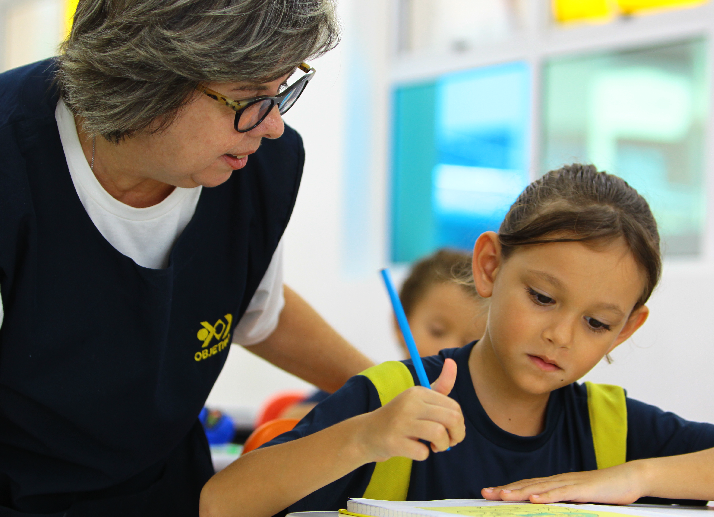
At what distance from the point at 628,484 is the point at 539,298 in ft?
0.89

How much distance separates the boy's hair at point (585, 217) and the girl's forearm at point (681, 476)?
0.75ft

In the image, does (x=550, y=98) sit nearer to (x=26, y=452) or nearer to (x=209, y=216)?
(x=209, y=216)

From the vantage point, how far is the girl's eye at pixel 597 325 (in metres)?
1.08

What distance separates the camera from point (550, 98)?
11.8 feet

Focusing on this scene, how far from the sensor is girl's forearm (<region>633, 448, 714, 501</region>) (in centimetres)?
103

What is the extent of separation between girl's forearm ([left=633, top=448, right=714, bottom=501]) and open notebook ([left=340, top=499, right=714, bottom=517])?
120 mm

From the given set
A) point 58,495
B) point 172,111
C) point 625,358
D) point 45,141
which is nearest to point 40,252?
point 45,141

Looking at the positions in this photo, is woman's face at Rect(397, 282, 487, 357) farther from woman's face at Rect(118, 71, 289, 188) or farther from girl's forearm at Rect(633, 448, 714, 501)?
woman's face at Rect(118, 71, 289, 188)

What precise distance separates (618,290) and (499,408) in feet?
0.80

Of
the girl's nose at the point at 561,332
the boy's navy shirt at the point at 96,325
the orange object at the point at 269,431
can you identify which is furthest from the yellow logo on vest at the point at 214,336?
the girl's nose at the point at 561,332

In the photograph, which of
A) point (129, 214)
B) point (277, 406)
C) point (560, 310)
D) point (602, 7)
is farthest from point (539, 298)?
point (602, 7)

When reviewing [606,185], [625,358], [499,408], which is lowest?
[625,358]

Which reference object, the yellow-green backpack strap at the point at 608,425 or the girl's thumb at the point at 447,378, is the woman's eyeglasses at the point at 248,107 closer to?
the girl's thumb at the point at 447,378

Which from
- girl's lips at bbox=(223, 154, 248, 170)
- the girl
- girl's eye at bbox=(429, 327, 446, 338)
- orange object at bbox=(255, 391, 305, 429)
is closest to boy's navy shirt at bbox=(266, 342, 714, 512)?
the girl
